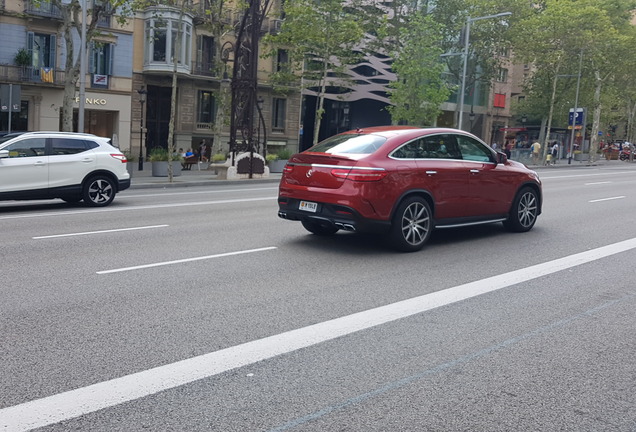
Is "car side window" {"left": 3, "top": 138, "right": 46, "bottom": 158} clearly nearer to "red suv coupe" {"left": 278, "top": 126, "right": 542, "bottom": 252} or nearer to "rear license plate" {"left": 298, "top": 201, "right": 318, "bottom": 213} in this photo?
"red suv coupe" {"left": 278, "top": 126, "right": 542, "bottom": 252}

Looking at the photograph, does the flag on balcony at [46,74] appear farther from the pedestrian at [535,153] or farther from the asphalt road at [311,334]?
the pedestrian at [535,153]

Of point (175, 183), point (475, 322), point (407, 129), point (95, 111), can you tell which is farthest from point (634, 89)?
point (475, 322)

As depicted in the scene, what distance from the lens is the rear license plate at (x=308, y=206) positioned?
356 inches

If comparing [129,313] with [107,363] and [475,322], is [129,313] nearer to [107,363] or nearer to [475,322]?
[107,363]

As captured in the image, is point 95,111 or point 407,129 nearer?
point 407,129

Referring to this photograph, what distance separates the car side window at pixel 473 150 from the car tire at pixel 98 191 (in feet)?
26.8

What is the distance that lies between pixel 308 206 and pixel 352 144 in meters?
1.09

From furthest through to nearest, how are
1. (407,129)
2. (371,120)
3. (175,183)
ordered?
(371,120)
(175,183)
(407,129)

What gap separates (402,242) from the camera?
354 inches

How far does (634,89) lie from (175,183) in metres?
→ 52.2

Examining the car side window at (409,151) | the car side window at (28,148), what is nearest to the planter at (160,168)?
the car side window at (28,148)

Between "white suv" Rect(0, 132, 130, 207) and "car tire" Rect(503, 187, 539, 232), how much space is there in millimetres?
8555

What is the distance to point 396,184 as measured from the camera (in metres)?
8.82

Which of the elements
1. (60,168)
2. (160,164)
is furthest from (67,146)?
(160,164)
